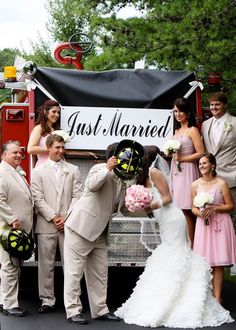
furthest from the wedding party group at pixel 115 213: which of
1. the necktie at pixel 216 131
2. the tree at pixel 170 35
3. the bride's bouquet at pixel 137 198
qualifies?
the tree at pixel 170 35

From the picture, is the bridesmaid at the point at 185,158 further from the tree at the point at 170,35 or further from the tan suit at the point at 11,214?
the tan suit at the point at 11,214

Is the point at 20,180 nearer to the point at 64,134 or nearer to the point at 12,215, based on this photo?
the point at 12,215

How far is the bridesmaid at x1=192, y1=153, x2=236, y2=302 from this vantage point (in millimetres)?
9422

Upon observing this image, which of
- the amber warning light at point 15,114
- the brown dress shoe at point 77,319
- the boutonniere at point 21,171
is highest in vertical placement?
the amber warning light at point 15,114

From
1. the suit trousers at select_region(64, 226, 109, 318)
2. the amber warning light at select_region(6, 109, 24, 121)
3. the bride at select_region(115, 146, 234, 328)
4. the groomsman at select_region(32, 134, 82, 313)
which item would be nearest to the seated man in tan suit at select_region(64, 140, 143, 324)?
the suit trousers at select_region(64, 226, 109, 318)

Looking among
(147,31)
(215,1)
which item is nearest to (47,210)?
(215,1)

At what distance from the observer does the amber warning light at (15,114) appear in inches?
397

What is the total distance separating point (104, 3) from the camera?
553 inches

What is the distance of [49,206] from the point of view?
9227 mm

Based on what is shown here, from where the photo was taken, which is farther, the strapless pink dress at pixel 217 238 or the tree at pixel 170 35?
the tree at pixel 170 35

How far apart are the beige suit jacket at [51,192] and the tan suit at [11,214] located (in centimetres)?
19

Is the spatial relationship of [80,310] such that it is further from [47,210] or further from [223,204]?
[223,204]

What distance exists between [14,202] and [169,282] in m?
1.92

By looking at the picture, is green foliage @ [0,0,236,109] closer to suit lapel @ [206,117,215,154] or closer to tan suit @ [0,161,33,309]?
suit lapel @ [206,117,215,154]
